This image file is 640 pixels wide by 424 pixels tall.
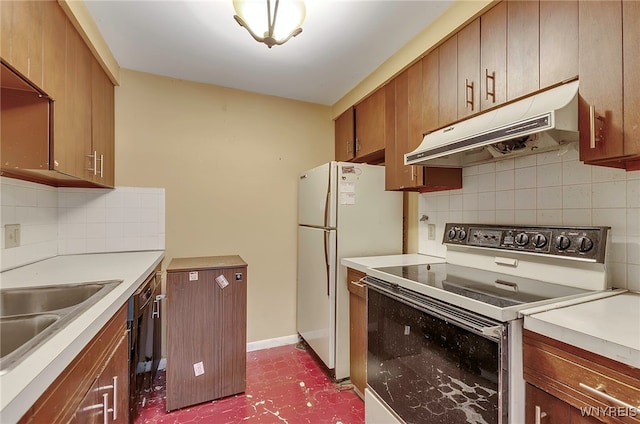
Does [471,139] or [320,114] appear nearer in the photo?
[471,139]

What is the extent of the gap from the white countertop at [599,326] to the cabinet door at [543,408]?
0.18 meters

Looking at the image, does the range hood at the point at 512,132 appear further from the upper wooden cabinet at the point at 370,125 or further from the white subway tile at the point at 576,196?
the upper wooden cabinet at the point at 370,125

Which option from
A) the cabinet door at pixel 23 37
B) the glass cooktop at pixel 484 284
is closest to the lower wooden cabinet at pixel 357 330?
the glass cooktop at pixel 484 284

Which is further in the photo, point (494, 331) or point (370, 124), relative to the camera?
point (370, 124)

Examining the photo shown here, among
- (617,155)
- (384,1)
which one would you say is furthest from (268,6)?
(617,155)

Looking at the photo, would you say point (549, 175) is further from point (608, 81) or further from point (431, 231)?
point (431, 231)

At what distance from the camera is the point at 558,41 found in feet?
3.66

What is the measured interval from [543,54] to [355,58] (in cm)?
125

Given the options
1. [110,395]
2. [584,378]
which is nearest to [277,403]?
[110,395]

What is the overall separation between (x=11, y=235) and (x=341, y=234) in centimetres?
185

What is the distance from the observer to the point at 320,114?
2932 millimetres

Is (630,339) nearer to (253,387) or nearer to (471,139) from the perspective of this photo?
(471,139)

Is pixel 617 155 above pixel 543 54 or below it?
below

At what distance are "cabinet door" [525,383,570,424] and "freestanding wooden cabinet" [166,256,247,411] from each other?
1569 millimetres
